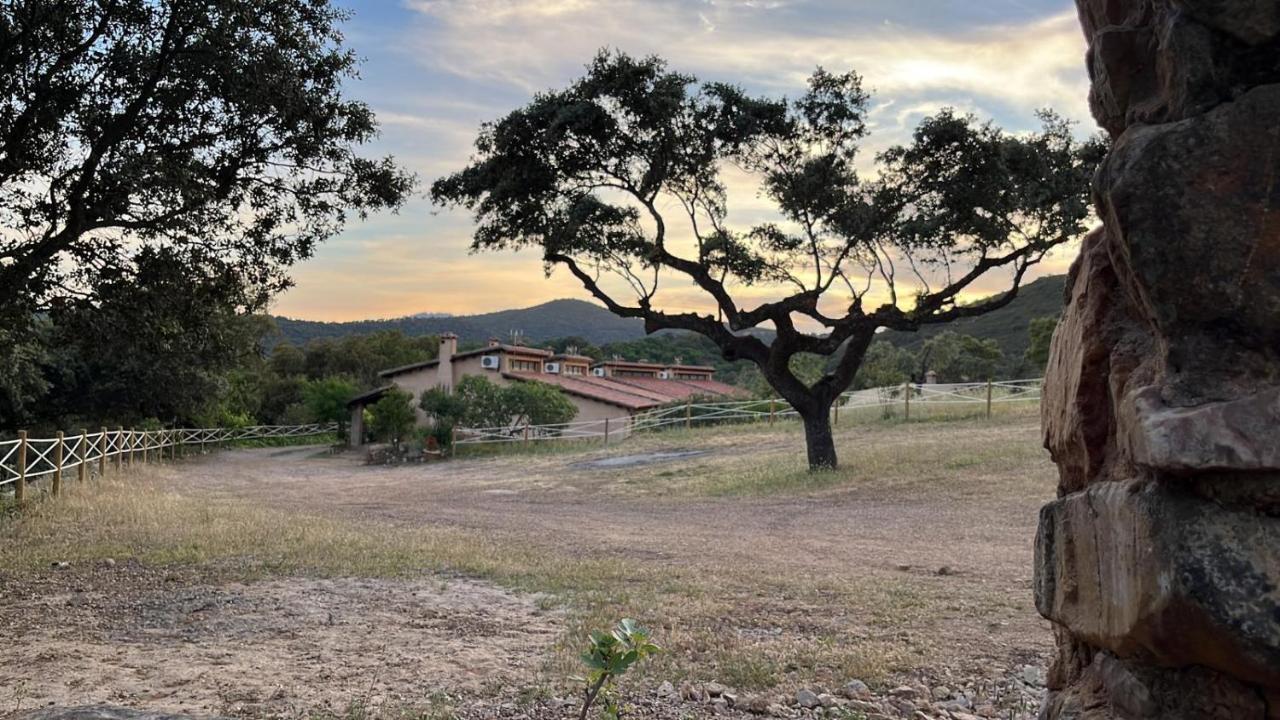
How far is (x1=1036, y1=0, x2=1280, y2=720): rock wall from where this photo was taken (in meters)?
2.03

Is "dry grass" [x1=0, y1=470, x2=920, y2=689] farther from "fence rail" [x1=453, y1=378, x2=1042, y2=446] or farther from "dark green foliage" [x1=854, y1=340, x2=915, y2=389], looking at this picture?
"dark green foliage" [x1=854, y1=340, x2=915, y2=389]

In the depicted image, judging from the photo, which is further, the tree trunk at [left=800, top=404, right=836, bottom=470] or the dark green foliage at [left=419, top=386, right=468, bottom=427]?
the dark green foliage at [left=419, top=386, right=468, bottom=427]

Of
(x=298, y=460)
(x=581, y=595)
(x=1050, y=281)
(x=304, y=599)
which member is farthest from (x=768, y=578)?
(x=1050, y=281)

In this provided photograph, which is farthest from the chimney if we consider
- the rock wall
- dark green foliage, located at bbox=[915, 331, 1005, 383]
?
the rock wall

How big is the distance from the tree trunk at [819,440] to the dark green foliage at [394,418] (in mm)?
21112

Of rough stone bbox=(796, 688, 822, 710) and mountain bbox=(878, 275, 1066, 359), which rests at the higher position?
mountain bbox=(878, 275, 1066, 359)

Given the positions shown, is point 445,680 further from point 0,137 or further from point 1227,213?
point 0,137

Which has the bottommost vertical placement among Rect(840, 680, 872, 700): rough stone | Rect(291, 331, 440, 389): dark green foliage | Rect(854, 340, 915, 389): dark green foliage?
Rect(840, 680, 872, 700): rough stone

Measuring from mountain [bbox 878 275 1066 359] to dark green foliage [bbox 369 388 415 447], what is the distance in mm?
39175

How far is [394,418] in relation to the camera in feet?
126

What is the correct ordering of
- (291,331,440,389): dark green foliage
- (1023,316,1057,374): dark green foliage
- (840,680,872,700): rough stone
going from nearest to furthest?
(840,680,872,700): rough stone → (1023,316,1057,374): dark green foliage → (291,331,440,389): dark green foliage

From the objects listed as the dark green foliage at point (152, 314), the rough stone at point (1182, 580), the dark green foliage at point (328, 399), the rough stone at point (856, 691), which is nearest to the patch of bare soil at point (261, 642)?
the rough stone at point (856, 691)

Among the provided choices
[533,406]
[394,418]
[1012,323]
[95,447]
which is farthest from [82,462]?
[1012,323]

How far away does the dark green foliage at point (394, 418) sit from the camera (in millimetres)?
38219
